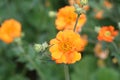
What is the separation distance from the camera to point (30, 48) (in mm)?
2480

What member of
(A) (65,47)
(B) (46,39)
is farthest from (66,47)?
(B) (46,39)

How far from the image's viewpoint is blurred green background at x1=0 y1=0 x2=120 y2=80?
3.13 metres

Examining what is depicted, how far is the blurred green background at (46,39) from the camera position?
10.3 ft

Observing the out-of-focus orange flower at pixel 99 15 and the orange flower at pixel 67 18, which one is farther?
the out-of-focus orange flower at pixel 99 15

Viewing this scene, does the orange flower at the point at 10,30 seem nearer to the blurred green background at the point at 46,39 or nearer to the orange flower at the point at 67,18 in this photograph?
the blurred green background at the point at 46,39

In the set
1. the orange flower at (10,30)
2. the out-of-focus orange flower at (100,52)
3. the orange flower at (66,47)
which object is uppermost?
the orange flower at (10,30)

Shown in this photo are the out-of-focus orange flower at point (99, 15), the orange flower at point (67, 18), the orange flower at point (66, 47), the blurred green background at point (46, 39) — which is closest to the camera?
the orange flower at point (66, 47)

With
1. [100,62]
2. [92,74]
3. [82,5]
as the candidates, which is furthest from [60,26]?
[100,62]

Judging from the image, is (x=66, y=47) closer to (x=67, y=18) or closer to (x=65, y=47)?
(x=65, y=47)

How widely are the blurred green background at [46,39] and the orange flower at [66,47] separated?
0.97m

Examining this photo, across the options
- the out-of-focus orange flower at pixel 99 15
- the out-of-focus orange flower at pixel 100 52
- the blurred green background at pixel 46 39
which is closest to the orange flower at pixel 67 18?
the blurred green background at pixel 46 39

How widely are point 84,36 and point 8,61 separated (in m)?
0.68

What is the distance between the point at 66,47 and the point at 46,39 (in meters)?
1.57

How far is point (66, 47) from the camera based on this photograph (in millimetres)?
1936
